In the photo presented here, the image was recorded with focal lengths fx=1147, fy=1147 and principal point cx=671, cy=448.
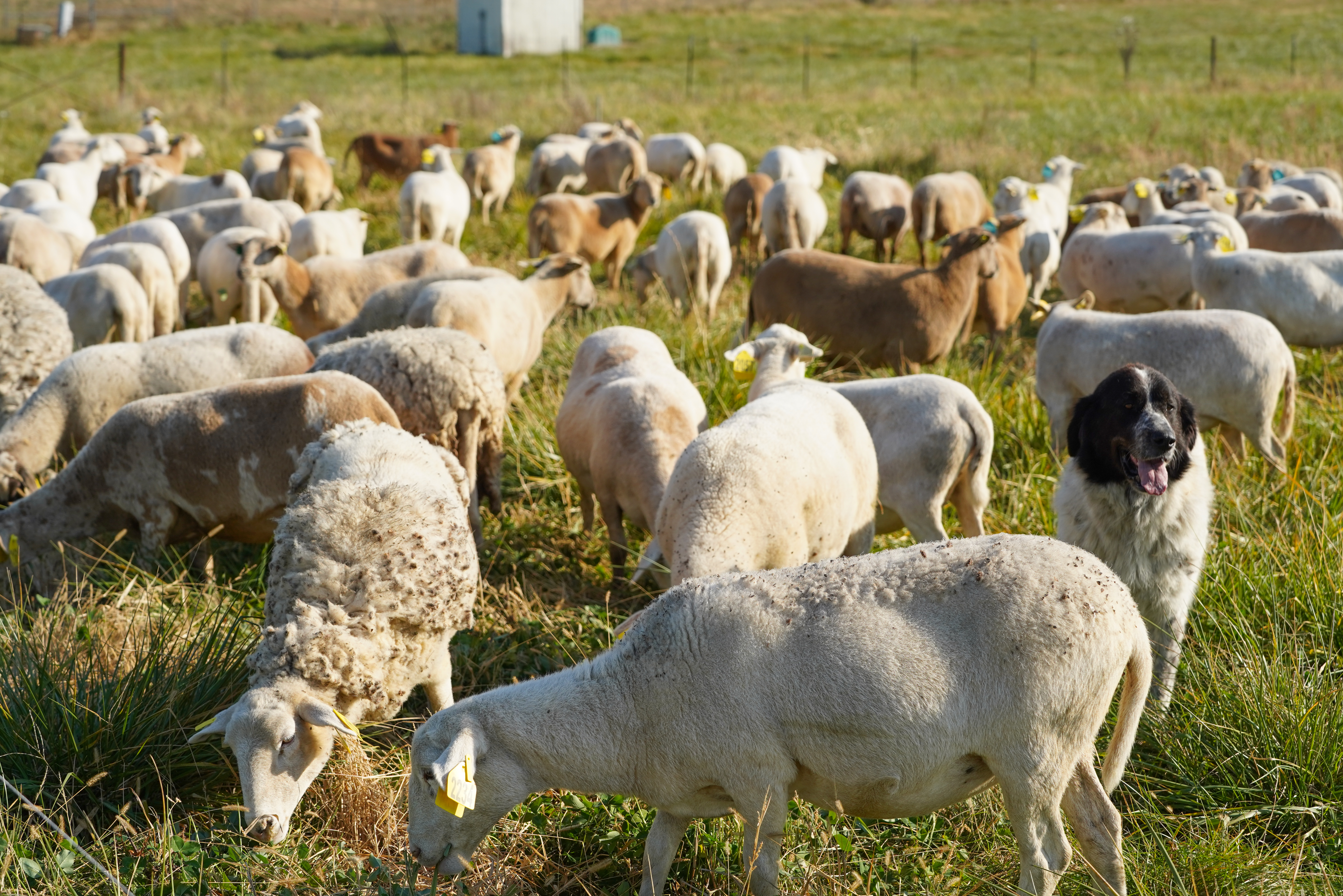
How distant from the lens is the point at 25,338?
8.02m

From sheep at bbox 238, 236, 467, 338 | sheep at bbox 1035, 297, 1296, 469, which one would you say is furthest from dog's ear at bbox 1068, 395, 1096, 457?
sheep at bbox 238, 236, 467, 338

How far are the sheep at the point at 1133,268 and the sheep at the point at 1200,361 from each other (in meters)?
3.25

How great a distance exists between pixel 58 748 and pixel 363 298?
6.82 m

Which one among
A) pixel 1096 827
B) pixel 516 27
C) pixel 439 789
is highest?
pixel 516 27

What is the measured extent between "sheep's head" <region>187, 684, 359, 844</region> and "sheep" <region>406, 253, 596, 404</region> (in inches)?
157

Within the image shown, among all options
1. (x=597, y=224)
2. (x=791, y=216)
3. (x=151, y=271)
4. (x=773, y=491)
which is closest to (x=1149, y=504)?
(x=773, y=491)

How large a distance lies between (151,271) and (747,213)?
7551mm

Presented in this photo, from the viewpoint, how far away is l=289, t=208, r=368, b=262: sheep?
12734 mm

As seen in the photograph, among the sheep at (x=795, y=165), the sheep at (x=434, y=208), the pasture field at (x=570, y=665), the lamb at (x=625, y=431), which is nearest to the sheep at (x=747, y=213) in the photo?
the sheep at (x=795, y=165)

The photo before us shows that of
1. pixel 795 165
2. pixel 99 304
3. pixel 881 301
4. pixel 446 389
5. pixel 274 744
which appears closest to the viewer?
pixel 274 744

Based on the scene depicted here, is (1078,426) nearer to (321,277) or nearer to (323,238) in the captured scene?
(321,277)

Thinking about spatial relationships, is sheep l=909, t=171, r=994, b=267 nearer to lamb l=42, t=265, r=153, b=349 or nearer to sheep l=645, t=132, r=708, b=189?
sheep l=645, t=132, r=708, b=189

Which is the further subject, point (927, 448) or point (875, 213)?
point (875, 213)

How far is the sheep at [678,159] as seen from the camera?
19891 mm
